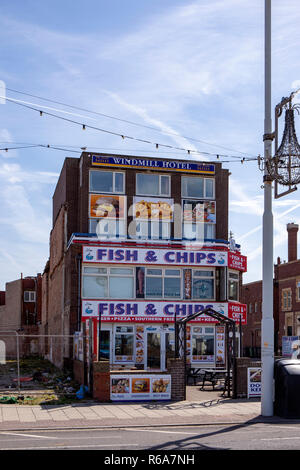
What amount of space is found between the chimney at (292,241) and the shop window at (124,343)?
36.5 metres

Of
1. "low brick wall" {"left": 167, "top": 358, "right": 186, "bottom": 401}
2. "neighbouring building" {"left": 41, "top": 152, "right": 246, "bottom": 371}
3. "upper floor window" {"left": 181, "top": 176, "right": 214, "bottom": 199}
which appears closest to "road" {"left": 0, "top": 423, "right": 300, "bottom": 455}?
"low brick wall" {"left": 167, "top": 358, "right": 186, "bottom": 401}

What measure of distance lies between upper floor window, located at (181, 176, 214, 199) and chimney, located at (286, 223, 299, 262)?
31.4m

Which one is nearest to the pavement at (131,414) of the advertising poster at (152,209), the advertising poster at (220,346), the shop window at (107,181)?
the advertising poster at (220,346)

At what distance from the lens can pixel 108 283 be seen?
32.0 m

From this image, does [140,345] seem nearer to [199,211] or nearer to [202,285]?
[202,285]

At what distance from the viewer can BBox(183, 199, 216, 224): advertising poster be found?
34969 mm

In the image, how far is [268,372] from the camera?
711 inches

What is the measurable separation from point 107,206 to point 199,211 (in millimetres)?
5443

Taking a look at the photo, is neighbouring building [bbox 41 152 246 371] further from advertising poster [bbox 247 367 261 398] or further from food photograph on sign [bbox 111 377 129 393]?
food photograph on sign [bbox 111 377 129 393]

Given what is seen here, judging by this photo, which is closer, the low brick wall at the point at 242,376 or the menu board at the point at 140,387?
the menu board at the point at 140,387

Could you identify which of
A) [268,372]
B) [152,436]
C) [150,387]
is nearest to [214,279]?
[150,387]

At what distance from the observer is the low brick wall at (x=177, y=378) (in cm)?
2109

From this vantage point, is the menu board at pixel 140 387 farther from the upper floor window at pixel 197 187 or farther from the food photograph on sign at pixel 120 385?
the upper floor window at pixel 197 187

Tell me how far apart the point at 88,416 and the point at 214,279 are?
56.6 ft
